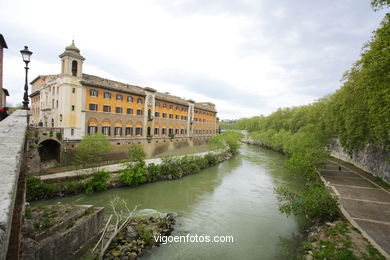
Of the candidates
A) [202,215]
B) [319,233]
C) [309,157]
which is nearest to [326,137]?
[309,157]

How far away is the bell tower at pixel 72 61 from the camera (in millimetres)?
21703

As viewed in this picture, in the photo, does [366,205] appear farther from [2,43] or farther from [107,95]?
[107,95]

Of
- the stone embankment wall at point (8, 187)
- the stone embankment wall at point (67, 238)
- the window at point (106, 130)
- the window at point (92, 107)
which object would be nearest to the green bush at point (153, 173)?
the window at point (106, 130)

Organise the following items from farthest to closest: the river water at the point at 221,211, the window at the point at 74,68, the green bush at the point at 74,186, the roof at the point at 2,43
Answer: the window at the point at 74,68 < the green bush at the point at 74,186 < the river water at the point at 221,211 < the roof at the point at 2,43

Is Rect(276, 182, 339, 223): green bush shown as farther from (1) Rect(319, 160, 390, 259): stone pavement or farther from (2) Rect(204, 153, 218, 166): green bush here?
(2) Rect(204, 153, 218, 166): green bush

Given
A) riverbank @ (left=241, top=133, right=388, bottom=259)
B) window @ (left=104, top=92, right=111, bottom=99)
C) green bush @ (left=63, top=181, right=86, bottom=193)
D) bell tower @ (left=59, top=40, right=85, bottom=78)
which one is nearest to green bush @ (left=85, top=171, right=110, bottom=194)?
green bush @ (left=63, top=181, right=86, bottom=193)

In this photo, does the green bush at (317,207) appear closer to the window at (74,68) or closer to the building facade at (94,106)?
the building facade at (94,106)

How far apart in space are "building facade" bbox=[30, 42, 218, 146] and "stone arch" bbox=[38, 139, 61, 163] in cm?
129

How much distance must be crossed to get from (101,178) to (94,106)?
11029 millimetres

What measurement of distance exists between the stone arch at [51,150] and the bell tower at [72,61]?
7736 millimetres

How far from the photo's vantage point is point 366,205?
12055mm

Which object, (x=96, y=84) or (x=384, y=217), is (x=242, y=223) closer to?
(x=384, y=217)

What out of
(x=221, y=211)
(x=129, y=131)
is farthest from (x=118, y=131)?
(x=221, y=211)

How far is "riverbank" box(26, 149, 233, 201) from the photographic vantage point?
14.6 m
